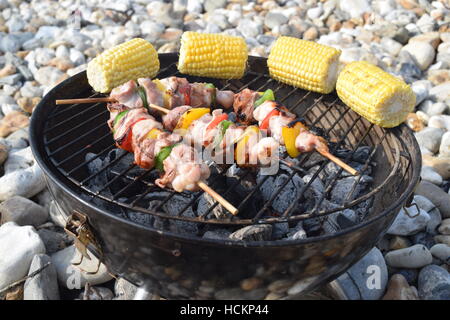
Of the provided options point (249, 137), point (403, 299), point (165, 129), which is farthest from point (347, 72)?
point (403, 299)

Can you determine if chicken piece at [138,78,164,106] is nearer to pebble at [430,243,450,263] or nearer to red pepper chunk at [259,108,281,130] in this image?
red pepper chunk at [259,108,281,130]

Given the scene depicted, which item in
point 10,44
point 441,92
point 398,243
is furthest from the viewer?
point 10,44

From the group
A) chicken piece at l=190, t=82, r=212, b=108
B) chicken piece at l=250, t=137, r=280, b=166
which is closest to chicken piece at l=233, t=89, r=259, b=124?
chicken piece at l=190, t=82, r=212, b=108

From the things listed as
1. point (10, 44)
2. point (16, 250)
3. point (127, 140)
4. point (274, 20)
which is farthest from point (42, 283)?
point (274, 20)

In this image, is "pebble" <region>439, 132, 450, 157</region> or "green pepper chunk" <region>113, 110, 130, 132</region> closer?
"green pepper chunk" <region>113, 110, 130, 132</region>

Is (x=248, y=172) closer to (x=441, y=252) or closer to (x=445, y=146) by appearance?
(x=441, y=252)

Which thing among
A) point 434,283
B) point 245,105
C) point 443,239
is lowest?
point 443,239

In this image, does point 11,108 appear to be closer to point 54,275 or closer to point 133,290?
point 54,275
